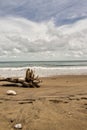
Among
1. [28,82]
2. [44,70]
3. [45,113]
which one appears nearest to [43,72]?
[44,70]

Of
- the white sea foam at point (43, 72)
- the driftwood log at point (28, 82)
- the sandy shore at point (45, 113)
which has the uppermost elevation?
the driftwood log at point (28, 82)

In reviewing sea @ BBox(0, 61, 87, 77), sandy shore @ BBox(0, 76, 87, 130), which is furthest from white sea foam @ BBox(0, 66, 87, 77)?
sandy shore @ BBox(0, 76, 87, 130)

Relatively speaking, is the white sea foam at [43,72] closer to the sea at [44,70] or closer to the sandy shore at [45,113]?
the sea at [44,70]

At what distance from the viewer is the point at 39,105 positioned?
7.77m

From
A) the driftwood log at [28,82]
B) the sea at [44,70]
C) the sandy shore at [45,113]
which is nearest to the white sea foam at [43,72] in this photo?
the sea at [44,70]

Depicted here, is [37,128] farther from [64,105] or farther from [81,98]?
[81,98]

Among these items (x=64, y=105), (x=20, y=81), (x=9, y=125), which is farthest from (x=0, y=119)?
(x=20, y=81)

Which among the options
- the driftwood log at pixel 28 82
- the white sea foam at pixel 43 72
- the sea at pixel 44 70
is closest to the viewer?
the driftwood log at pixel 28 82

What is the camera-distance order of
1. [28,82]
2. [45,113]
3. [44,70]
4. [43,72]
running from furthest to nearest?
→ 1. [44,70]
2. [43,72]
3. [28,82]
4. [45,113]

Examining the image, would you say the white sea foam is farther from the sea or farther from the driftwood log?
the driftwood log

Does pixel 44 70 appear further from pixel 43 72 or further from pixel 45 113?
pixel 45 113

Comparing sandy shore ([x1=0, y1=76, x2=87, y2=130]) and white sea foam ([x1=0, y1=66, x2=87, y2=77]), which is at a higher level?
white sea foam ([x1=0, y1=66, x2=87, y2=77])

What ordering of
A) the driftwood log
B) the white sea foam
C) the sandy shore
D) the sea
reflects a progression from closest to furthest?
the sandy shore, the driftwood log, the white sea foam, the sea

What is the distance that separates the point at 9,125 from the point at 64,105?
7.24 feet
